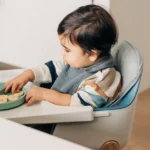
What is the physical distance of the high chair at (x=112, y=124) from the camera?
1071 millimetres

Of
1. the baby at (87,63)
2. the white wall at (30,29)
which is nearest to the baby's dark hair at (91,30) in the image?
Result: the baby at (87,63)

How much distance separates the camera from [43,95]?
1.12m

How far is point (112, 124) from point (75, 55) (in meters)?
0.25

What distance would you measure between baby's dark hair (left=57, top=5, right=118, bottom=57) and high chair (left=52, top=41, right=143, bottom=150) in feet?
0.35

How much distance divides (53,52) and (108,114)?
84cm

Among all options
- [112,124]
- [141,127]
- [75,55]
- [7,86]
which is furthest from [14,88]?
[141,127]

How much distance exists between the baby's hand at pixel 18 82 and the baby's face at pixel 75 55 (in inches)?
6.2

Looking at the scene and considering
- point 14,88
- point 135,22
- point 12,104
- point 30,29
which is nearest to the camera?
point 12,104

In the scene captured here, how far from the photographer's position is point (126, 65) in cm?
117

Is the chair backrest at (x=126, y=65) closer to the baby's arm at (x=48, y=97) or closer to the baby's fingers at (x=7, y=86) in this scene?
the baby's arm at (x=48, y=97)

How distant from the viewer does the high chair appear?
107 centimetres

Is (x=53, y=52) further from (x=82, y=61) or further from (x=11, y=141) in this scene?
(x=11, y=141)

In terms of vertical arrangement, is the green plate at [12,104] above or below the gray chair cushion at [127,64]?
below

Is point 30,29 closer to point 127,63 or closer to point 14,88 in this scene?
point 14,88
